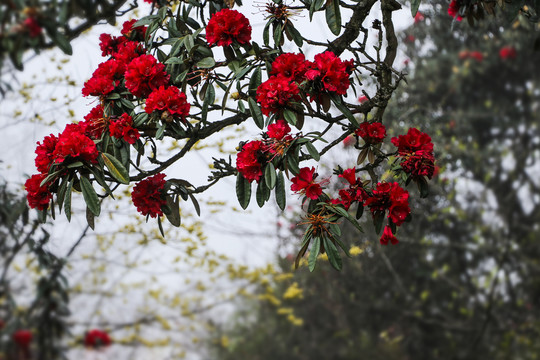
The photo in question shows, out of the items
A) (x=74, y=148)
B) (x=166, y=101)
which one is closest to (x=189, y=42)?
(x=166, y=101)

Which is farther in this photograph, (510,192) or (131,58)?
(510,192)

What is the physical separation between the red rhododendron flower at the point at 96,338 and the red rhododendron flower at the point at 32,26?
2.40 meters

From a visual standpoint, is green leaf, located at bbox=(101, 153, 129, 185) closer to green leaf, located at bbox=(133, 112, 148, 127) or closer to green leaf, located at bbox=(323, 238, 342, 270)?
green leaf, located at bbox=(133, 112, 148, 127)

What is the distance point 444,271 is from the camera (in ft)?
12.6

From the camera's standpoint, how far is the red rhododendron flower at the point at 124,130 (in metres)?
1.36

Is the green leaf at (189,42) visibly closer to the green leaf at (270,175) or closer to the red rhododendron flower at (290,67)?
the red rhododendron flower at (290,67)

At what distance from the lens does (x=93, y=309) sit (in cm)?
320

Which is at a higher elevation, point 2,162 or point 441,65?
point 441,65

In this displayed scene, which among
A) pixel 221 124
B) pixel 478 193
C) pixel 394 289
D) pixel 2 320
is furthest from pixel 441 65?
pixel 2 320

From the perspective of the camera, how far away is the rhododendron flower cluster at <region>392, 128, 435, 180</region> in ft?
4.78

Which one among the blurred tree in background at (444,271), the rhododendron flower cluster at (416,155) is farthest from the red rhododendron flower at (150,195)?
the blurred tree in background at (444,271)

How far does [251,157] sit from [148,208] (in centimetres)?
37

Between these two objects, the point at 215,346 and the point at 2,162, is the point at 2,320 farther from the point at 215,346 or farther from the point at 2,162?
the point at 215,346

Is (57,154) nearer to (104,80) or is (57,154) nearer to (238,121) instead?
(104,80)
